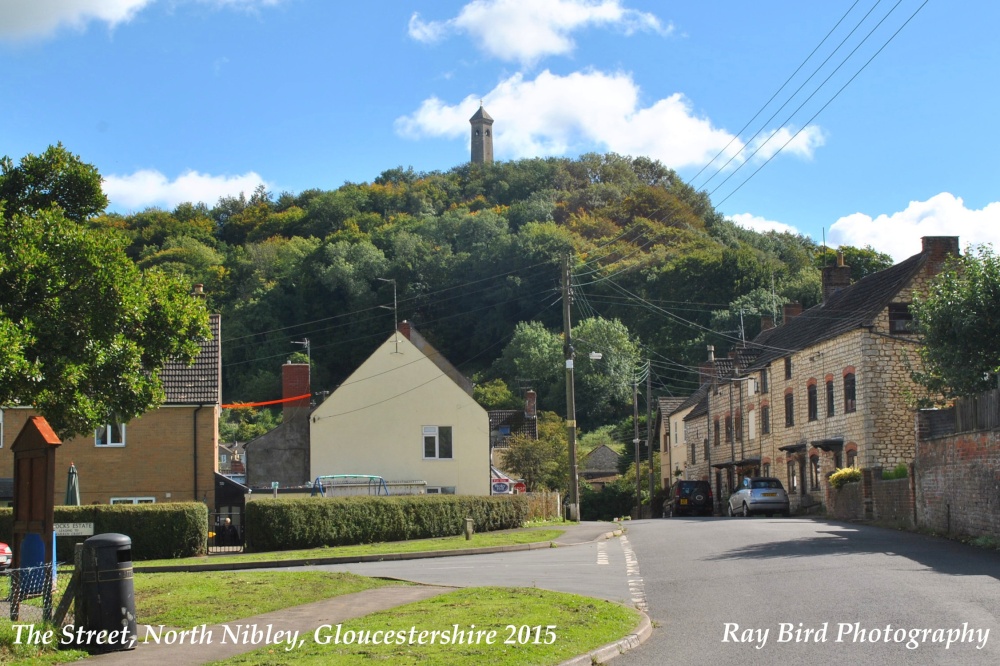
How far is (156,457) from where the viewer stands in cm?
3353

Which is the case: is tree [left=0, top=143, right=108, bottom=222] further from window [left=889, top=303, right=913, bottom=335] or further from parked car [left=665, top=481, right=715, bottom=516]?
parked car [left=665, top=481, right=715, bottom=516]

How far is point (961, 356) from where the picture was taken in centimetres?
2617

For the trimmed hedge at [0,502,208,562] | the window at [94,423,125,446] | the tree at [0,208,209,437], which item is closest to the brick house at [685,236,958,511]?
the trimmed hedge at [0,502,208,562]

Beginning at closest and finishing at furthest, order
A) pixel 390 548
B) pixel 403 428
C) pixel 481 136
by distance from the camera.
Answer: pixel 390 548
pixel 403 428
pixel 481 136

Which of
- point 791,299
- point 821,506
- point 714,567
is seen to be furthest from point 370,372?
point 791,299

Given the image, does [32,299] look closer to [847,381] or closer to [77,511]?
[77,511]

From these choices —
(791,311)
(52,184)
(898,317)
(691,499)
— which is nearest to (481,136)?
(791,311)

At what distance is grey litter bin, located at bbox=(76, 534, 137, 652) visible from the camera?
1068cm

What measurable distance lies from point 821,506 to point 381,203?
276 feet

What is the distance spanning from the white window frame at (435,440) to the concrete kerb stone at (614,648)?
32487 millimetres

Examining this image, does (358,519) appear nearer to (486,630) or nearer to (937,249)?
(486,630)

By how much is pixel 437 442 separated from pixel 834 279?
2066cm

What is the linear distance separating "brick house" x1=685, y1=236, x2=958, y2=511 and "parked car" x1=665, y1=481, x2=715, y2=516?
3252 millimetres

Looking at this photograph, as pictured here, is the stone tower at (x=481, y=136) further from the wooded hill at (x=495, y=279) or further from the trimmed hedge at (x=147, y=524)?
the trimmed hedge at (x=147, y=524)
